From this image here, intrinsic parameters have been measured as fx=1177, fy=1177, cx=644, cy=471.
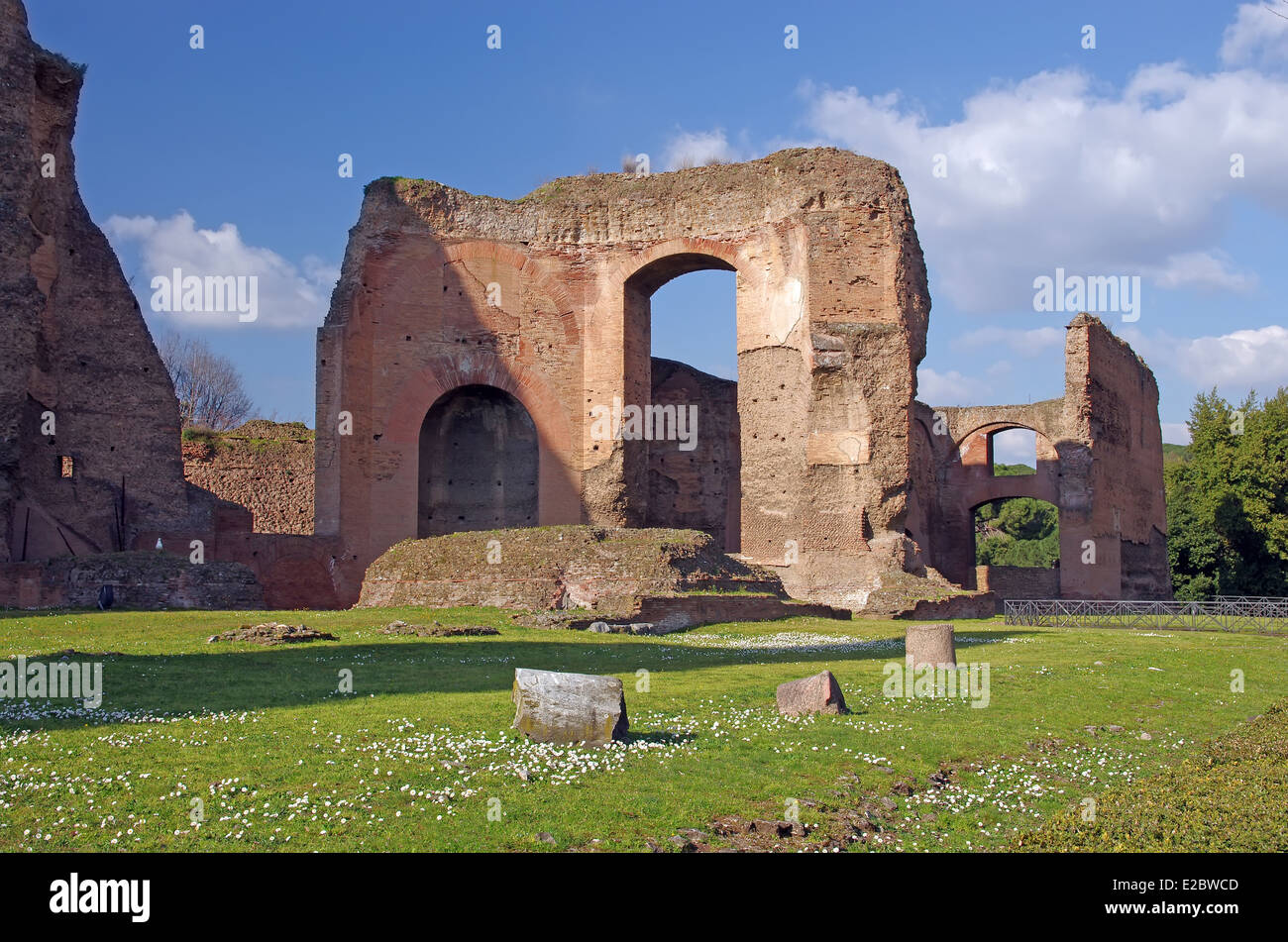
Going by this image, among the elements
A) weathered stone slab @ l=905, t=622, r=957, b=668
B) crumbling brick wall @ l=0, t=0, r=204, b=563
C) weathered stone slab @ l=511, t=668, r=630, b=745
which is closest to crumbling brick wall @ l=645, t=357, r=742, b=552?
crumbling brick wall @ l=0, t=0, r=204, b=563

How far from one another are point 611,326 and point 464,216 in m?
4.21

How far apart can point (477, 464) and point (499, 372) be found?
2.24 m

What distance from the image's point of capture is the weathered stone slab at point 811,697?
29.6 feet

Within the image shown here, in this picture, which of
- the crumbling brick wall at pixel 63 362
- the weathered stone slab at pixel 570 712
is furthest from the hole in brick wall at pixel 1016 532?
the weathered stone slab at pixel 570 712

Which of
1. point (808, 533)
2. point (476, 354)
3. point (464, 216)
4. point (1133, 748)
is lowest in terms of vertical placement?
point (1133, 748)

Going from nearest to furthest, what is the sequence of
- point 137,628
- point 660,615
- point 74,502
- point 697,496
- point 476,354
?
1. point 137,628
2. point 660,615
3. point 74,502
4. point 476,354
5. point 697,496

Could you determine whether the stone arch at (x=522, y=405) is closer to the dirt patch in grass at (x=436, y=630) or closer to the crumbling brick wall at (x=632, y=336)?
the crumbling brick wall at (x=632, y=336)

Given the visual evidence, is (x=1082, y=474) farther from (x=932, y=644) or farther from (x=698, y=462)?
(x=932, y=644)

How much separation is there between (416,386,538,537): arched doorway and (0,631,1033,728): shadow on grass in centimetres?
1251
